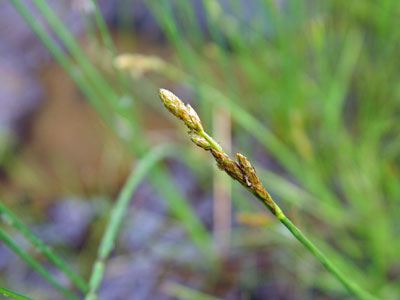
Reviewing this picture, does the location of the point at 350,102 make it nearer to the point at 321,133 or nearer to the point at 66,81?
the point at 321,133

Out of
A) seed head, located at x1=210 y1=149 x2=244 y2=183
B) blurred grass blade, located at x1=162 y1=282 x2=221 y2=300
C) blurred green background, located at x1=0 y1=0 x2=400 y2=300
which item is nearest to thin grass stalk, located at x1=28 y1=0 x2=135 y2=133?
blurred green background, located at x1=0 y1=0 x2=400 y2=300

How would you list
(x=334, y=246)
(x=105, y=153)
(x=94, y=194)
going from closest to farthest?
(x=334, y=246) → (x=94, y=194) → (x=105, y=153)

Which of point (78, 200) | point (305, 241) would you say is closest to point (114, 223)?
point (305, 241)

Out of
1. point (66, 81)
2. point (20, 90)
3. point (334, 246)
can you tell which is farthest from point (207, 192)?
point (20, 90)

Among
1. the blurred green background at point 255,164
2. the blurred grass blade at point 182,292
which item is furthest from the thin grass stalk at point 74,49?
the blurred grass blade at point 182,292

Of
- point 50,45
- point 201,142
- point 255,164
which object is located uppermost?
point 255,164

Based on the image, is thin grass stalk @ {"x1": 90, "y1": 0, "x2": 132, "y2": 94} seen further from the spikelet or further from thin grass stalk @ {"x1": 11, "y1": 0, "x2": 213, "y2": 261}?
the spikelet

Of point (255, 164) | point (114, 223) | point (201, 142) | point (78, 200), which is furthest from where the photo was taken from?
point (78, 200)

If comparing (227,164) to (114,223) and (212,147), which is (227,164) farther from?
(114,223)
